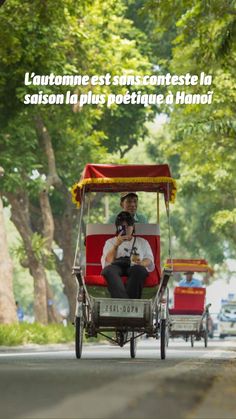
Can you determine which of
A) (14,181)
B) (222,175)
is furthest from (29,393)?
(222,175)

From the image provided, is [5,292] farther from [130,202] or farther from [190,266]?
[130,202]

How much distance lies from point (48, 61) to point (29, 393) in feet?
66.7

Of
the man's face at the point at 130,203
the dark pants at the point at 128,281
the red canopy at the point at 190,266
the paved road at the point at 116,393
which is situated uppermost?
the red canopy at the point at 190,266

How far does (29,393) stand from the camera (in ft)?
28.0

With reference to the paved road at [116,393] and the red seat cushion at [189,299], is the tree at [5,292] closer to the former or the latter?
the red seat cushion at [189,299]

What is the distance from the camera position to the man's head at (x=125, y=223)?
53.6ft

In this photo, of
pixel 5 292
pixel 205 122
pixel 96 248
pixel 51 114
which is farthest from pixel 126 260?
pixel 51 114

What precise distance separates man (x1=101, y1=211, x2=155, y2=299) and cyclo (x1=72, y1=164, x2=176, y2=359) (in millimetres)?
179

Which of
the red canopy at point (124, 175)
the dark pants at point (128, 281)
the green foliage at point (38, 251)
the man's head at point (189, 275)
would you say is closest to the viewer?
the dark pants at point (128, 281)

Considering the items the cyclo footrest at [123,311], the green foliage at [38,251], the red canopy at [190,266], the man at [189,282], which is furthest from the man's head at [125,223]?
the green foliage at [38,251]

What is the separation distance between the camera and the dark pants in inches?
628

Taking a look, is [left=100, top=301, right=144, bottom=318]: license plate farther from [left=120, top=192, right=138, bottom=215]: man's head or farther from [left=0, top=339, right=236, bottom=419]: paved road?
[left=0, top=339, right=236, bottom=419]: paved road

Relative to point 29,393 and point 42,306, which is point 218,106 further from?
point 29,393

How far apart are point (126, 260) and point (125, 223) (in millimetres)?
484
